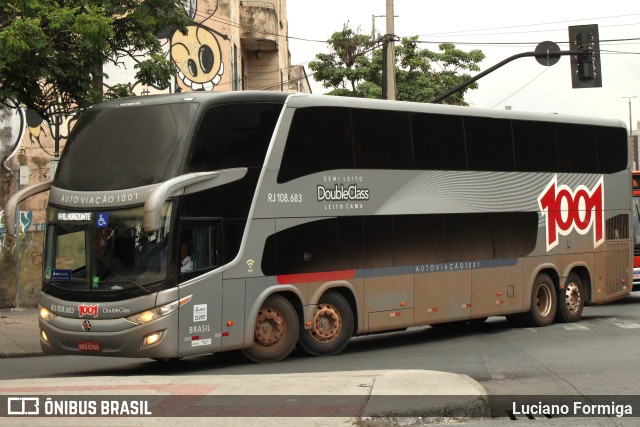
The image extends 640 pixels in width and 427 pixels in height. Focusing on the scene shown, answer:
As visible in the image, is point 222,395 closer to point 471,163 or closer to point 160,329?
point 160,329

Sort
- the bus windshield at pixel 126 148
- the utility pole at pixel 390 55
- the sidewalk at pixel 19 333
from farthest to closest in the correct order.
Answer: the utility pole at pixel 390 55 → the sidewalk at pixel 19 333 → the bus windshield at pixel 126 148

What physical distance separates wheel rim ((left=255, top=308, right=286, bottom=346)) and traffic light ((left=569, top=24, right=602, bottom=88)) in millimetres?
12904

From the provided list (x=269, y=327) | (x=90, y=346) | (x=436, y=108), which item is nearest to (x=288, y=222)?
(x=269, y=327)

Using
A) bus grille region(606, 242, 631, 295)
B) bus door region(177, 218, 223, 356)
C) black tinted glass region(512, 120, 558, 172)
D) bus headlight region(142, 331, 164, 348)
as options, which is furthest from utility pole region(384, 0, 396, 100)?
bus headlight region(142, 331, 164, 348)

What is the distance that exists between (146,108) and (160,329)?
3.19 m

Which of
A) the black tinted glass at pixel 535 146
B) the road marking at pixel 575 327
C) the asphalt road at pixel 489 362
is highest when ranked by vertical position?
the black tinted glass at pixel 535 146

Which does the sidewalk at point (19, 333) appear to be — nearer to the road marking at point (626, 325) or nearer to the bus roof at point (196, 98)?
the bus roof at point (196, 98)

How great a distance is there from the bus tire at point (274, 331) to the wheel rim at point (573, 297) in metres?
8.09

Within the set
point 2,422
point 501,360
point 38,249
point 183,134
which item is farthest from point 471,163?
point 38,249

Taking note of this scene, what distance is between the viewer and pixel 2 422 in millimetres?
8930

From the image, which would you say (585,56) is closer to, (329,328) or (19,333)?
(329,328)

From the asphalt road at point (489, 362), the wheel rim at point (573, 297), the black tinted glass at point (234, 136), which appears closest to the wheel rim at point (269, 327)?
the asphalt road at point (489, 362)

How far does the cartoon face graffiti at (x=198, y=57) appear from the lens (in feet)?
105

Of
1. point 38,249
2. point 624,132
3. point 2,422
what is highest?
point 624,132
